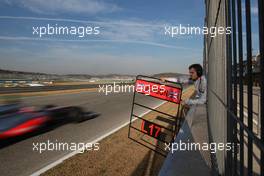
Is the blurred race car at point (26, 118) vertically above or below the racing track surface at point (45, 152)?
above

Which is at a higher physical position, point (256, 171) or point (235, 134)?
point (235, 134)

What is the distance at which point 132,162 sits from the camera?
5750 millimetres

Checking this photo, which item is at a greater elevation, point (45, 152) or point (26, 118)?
point (26, 118)

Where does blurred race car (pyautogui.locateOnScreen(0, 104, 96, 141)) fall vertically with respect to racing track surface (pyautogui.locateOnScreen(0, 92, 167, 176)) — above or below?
above

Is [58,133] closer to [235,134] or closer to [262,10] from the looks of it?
[235,134]

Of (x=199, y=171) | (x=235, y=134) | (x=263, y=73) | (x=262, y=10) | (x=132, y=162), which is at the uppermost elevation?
(x=262, y=10)

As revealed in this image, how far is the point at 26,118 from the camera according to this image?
24.0 ft

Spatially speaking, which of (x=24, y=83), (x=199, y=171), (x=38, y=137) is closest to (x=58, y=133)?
(x=38, y=137)

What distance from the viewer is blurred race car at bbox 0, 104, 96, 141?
6.84 metres

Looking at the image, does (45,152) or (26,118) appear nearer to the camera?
(45,152)

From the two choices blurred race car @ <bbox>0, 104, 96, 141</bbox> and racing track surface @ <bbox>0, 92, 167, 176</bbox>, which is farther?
blurred race car @ <bbox>0, 104, 96, 141</bbox>

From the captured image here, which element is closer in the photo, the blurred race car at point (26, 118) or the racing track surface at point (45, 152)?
the racing track surface at point (45, 152)

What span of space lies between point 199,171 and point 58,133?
226 inches

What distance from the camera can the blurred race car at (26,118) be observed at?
6836 mm
